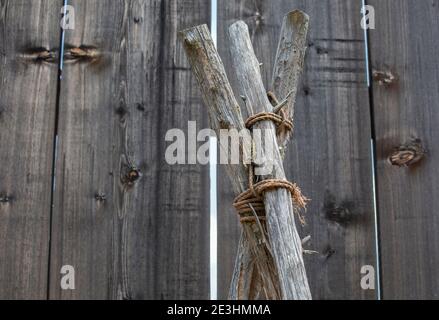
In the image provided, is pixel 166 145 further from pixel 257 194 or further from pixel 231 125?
pixel 257 194

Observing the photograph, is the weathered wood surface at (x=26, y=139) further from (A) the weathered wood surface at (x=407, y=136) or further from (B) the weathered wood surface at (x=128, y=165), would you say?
(A) the weathered wood surface at (x=407, y=136)

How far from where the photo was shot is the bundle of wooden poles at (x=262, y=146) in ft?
7.20

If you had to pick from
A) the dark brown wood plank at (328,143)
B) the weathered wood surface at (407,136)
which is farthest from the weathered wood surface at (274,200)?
the weathered wood surface at (407,136)

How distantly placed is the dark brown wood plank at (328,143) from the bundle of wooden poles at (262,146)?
0.51 m

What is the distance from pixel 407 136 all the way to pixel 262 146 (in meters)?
0.92

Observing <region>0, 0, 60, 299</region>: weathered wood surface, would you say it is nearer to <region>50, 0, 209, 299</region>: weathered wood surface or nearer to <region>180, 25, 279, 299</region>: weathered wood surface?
<region>50, 0, 209, 299</region>: weathered wood surface

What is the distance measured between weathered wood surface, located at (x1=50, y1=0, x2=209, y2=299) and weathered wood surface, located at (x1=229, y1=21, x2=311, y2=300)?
1.91ft

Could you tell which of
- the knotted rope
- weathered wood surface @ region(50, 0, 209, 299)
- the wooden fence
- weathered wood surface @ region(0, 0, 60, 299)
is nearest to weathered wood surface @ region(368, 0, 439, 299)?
the wooden fence

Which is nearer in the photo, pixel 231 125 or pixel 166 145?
pixel 231 125

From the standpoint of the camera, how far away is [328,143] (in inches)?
122

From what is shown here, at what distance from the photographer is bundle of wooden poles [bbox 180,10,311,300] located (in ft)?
7.20

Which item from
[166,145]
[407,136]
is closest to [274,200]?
[166,145]

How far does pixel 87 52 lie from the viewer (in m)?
3.16
